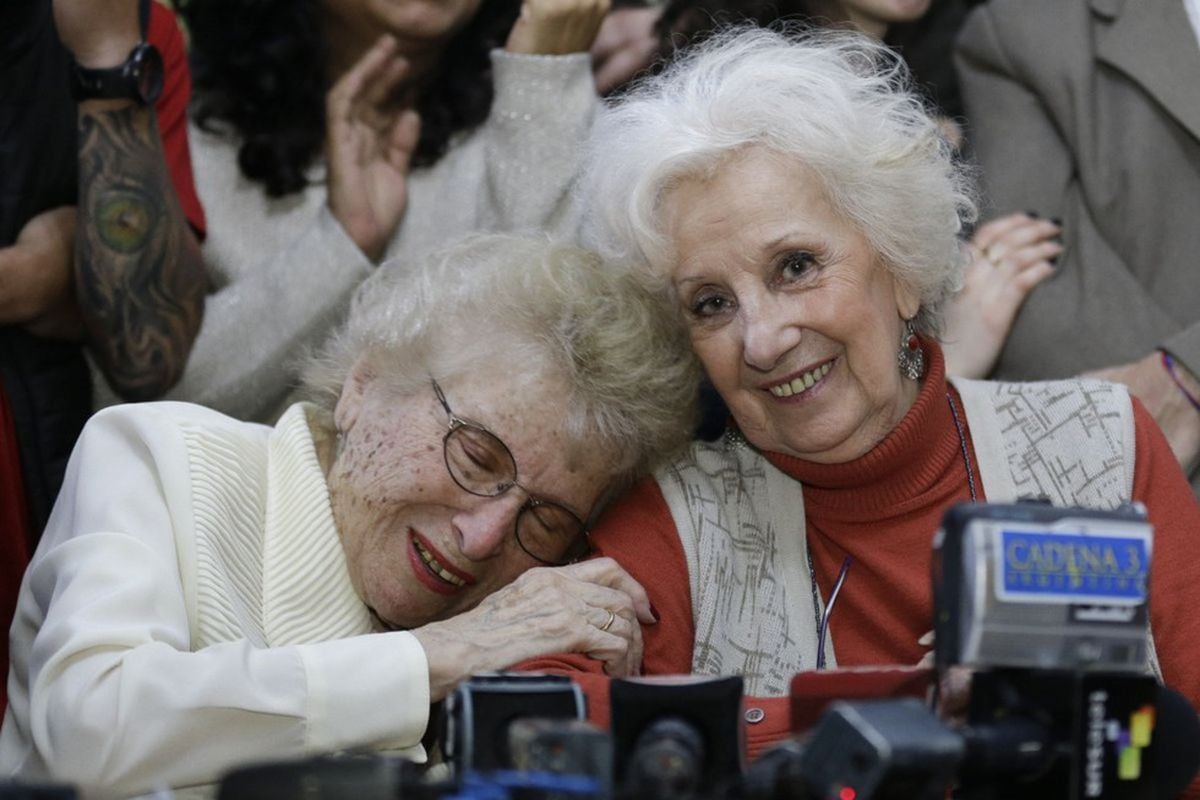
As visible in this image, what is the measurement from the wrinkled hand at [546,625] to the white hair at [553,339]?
215mm

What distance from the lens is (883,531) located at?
2471 mm

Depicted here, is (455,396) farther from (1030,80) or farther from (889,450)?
(1030,80)

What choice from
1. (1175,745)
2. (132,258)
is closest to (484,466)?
(132,258)

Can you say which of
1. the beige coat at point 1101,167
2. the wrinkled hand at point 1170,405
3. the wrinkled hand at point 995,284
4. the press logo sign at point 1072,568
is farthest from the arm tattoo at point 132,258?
the press logo sign at point 1072,568

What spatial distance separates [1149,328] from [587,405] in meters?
1.20

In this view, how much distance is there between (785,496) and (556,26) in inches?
44.9

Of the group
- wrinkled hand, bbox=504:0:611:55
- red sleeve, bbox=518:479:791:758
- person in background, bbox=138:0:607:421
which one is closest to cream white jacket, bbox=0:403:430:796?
red sleeve, bbox=518:479:791:758

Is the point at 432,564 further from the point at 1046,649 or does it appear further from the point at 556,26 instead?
the point at 556,26

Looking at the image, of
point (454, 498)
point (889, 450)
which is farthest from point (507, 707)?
point (889, 450)

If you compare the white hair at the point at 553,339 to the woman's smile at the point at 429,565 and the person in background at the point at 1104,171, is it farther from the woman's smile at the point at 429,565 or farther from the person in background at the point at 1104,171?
the person in background at the point at 1104,171

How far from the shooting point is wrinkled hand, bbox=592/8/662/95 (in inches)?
135

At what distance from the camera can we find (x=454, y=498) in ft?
7.75

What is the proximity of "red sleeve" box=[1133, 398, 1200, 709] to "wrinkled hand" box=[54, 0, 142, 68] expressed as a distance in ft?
5.58

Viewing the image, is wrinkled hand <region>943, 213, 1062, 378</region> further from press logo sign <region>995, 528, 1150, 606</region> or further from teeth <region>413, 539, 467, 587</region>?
press logo sign <region>995, 528, 1150, 606</region>
